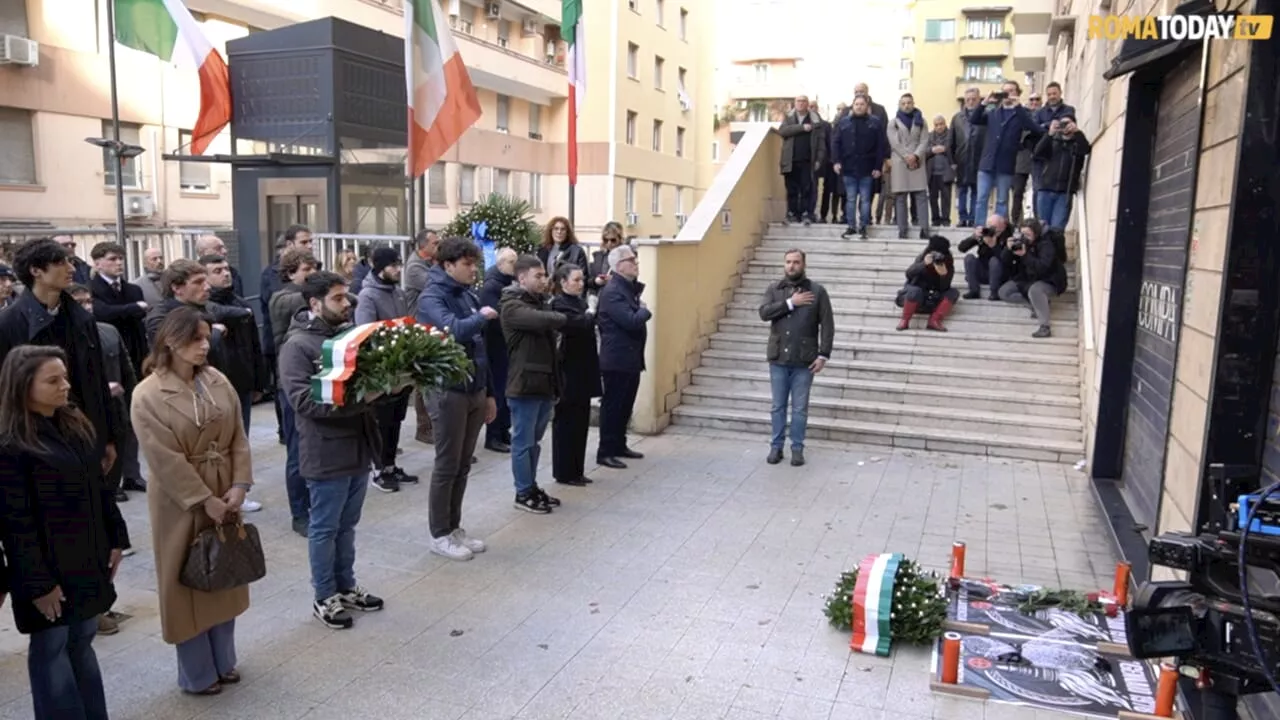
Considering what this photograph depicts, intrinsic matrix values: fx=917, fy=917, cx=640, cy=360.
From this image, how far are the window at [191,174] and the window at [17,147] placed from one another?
9.51 feet

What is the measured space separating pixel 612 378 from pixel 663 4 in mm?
31212

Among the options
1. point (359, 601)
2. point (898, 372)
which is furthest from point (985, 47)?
point (359, 601)

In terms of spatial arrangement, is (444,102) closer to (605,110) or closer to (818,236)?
(818,236)

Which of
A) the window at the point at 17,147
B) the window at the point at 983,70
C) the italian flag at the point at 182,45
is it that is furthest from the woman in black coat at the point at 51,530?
the window at the point at 983,70

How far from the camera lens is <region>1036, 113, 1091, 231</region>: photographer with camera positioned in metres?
11.3

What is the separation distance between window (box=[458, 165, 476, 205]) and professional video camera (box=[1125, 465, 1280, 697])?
26.5 metres

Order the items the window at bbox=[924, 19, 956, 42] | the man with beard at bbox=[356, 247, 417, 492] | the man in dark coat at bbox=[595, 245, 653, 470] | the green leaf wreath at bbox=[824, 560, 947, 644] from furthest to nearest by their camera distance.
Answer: the window at bbox=[924, 19, 956, 42] < the man in dark coat at bbox=[595, 245, 653, 470] < the man with beard at bbox=[356, 247, 417, 492] < the green leaf wreath at bbox=[824, 560, 947, 644]

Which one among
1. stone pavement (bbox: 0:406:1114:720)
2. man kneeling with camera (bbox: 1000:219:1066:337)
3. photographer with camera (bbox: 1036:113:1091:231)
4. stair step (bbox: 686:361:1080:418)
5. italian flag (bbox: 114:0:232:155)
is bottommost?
stone pavement (bbox: 0:406:1114:720)

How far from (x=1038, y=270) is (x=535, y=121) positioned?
79.7 ft

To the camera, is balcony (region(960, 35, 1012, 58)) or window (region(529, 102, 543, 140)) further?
balcony (region(960, 35, 1012, 58))

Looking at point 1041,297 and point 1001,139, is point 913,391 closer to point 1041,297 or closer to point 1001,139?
point 1041,297

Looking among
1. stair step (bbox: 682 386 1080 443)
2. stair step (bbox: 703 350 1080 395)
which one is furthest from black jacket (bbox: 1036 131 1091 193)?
stair step (bbox: 682 386 1080 443)

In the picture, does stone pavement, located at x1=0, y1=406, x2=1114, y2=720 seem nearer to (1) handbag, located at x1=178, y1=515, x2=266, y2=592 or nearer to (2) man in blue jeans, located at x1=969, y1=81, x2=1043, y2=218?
(1) handbag, located at x1=178, y1=515, x2=266, y2=592

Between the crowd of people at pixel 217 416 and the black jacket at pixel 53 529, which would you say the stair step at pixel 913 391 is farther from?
the black jacket at pixel 53 529
